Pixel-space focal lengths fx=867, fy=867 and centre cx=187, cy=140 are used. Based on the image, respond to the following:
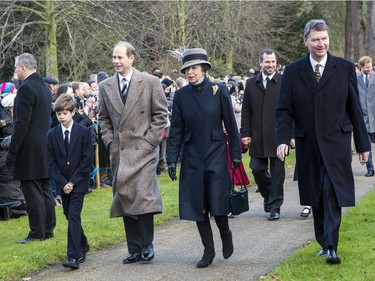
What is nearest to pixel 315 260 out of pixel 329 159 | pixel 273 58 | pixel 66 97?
pixel 329 159

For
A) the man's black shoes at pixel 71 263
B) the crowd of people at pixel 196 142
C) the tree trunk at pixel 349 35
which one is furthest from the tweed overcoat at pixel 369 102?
the tree trunk at pixel 349 35

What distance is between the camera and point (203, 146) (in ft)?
28.2

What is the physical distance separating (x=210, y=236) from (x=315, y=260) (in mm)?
1053

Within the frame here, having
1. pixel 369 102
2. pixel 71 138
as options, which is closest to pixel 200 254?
pixel 71 138

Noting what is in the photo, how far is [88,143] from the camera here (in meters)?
9.14

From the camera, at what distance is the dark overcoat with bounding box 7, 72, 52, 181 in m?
10.2

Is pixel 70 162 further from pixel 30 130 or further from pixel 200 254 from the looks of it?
pixel 200 254

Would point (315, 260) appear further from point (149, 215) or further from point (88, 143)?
point (88, 143)

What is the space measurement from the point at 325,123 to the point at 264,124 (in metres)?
3.64

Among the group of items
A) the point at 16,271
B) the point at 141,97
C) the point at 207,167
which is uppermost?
the point at 141,97

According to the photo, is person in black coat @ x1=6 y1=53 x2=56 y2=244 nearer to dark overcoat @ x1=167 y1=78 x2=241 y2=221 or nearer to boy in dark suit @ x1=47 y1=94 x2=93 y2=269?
boy in dark suit @ x1=47 y1=94 x2=93 y2=269

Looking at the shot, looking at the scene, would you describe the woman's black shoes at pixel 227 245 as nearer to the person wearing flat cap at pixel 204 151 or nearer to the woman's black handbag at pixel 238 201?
the person wearing flat cap at pixel 204 151

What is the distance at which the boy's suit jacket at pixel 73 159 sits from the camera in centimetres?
898

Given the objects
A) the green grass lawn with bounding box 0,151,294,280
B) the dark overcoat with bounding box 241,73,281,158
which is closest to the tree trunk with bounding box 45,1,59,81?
the green grass lawn with bounding box 0,151,294,280
